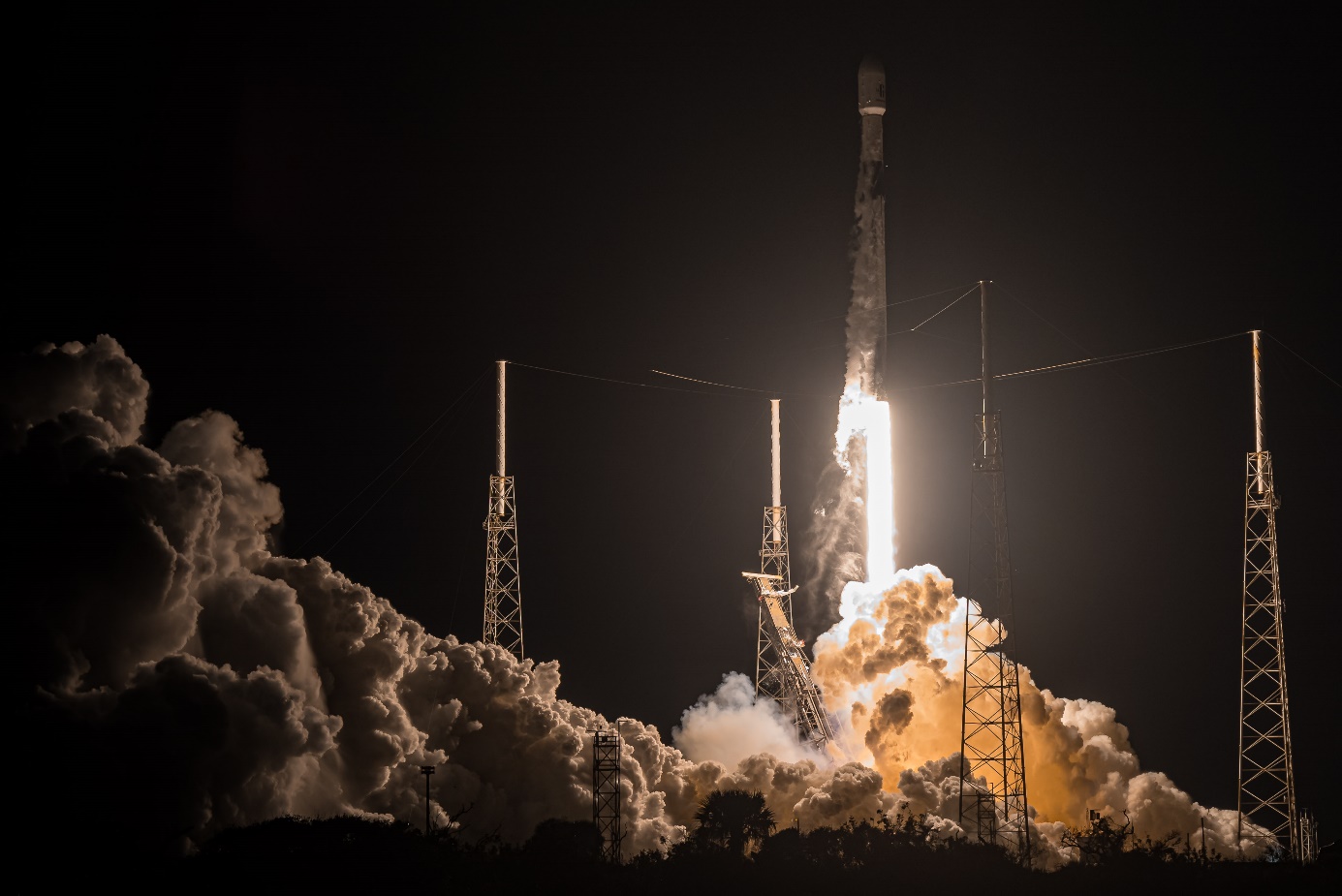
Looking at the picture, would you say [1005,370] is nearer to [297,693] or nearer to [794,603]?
[794,603]

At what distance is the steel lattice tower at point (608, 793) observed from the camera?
4591 centimetres

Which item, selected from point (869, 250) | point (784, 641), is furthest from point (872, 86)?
point (784, 641)

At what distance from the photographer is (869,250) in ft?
204

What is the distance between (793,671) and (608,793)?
1170 cm

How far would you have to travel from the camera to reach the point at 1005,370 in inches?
2763

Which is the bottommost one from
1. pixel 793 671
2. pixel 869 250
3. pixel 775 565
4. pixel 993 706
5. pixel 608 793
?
pixel 608 793

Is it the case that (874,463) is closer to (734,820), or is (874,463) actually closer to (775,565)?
(775,565)

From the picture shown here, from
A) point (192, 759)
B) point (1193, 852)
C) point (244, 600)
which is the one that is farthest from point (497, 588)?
point (1193, 852)

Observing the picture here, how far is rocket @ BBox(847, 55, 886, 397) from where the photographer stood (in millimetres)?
61281

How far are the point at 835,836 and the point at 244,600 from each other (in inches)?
602

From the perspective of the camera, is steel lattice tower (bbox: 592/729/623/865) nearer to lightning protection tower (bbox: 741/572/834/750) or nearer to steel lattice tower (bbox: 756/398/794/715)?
lightning protection tower (bbox: 741/572/834/750)

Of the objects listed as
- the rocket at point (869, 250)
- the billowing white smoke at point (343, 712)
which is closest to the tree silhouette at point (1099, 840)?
the billowing white smoke at point (343, 712)

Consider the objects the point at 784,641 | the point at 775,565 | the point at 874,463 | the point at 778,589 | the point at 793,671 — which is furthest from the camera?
the point at 775,565

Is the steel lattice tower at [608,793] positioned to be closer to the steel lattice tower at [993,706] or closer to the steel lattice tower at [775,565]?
the steel lattice tower at [993,706]
